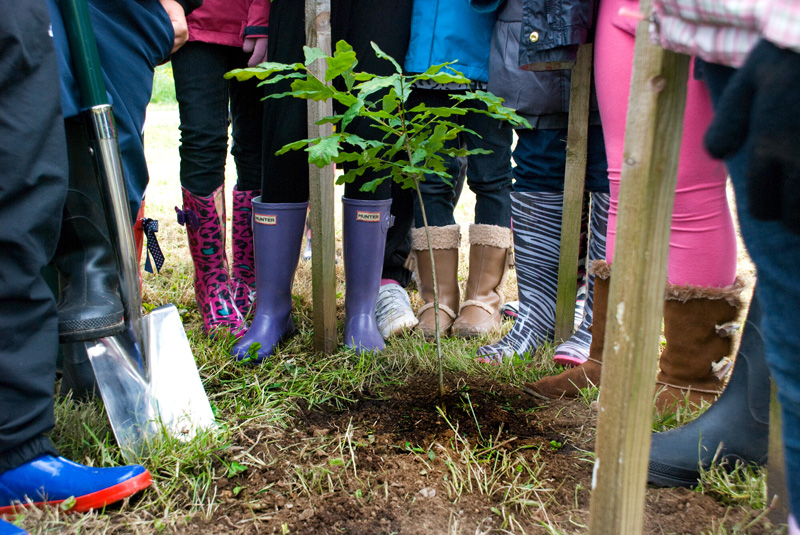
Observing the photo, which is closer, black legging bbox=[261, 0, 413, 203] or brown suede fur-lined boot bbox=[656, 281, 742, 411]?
brown suede fur-lined boot bbox=[656, 281, 742, 411]

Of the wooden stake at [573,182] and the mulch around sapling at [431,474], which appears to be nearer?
the mulch around sapling at [431,474]

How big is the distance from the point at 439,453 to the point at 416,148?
0.73 metres

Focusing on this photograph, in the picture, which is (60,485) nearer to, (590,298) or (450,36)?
(590,298)

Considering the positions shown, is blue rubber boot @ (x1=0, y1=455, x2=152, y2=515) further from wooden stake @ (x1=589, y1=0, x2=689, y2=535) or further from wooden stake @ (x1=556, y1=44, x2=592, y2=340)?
wooden stake @ (x1=556, y1=44, x2=592, y2=340)

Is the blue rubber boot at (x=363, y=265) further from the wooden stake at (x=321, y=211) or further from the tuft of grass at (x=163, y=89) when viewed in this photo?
the tuft of grass at (x=163, y=89)

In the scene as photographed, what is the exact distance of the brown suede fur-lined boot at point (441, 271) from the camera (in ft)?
7.24

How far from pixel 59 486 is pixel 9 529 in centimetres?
14

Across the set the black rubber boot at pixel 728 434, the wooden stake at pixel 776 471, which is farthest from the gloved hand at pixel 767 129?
the black rubber boot at pixel 728 434

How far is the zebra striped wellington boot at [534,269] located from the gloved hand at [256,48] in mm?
975

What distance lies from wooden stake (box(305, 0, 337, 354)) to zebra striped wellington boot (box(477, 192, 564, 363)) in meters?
0.52

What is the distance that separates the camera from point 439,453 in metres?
1.37

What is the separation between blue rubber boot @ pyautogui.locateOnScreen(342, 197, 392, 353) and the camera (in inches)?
78.0

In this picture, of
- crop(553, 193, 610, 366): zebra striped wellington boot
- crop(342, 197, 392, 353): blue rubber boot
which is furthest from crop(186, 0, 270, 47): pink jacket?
crop(553, 193, 610, 366): zebra striped wellington boot

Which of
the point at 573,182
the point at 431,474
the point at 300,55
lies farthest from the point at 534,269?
the point at 300,55
